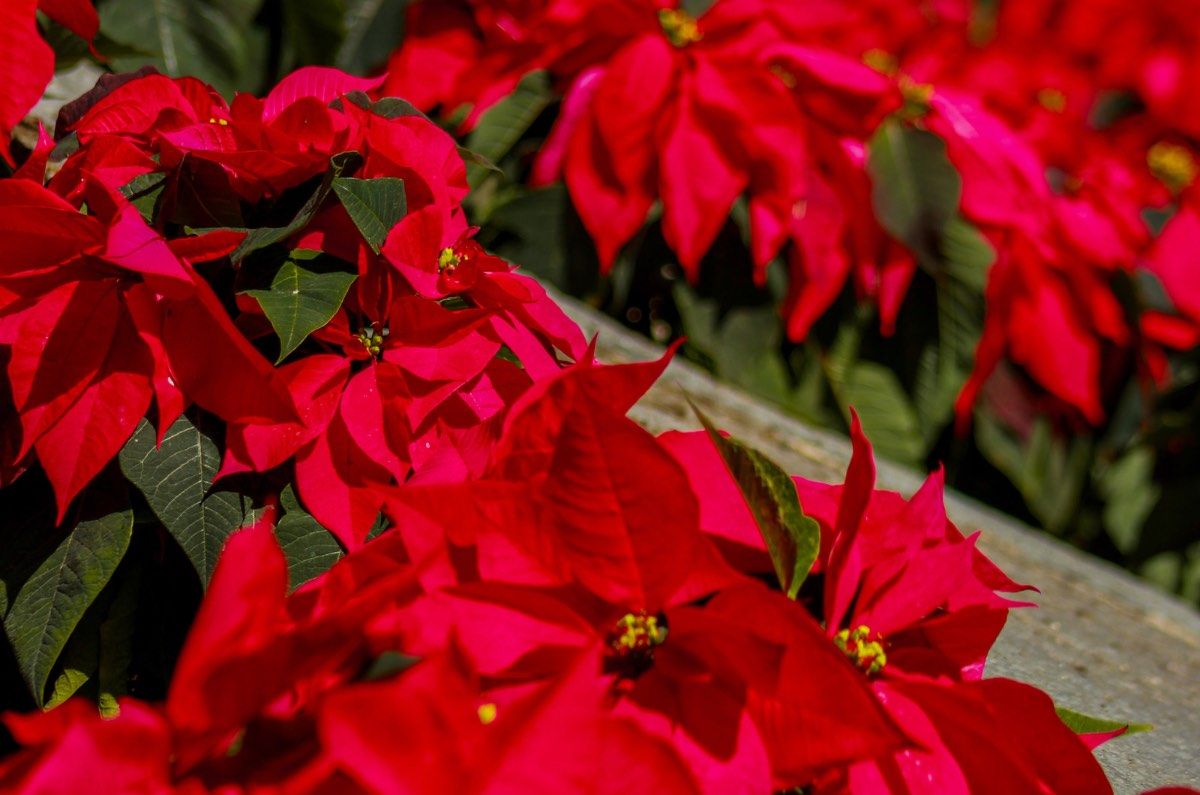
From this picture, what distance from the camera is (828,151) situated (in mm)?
1030

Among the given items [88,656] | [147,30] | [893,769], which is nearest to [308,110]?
[88,656]

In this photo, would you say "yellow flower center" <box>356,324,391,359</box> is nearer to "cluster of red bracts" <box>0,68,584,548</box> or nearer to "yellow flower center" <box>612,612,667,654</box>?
"cluster of red bracts" <box>0,68,584,548</box>

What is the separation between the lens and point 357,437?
49 centimetres

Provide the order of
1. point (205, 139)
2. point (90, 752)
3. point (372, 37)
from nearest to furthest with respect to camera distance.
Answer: point (90, 752) < point (205, 139) < point (372, 37)

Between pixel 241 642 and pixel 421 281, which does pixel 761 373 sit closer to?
pixel 421 281

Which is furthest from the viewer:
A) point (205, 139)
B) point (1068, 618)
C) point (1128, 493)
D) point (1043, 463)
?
point (1128, 493)

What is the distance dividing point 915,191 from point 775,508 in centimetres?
68

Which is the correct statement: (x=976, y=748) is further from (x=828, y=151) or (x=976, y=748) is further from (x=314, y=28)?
(x=314, y=28)

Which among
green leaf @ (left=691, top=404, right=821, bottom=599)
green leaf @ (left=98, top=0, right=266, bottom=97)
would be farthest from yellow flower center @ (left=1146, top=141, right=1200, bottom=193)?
green leaf @ (left=691, top=404, right=821, bottom=599)

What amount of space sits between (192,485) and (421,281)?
13 cm

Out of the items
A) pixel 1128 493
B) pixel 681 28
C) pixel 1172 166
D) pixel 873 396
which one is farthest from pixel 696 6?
pixel 1128 493

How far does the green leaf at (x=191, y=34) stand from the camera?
1.02 meters

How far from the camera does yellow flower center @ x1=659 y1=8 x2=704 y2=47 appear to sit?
98 cm

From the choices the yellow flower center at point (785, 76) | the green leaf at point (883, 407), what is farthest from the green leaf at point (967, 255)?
the yellow flower center at point (785, 76)
